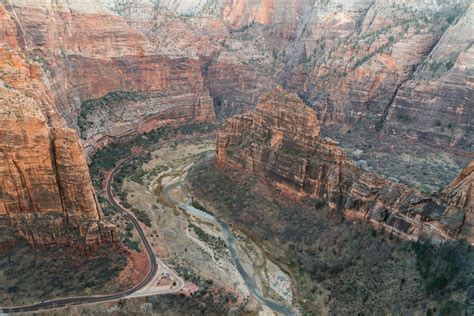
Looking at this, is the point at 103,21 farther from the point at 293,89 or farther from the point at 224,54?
the point at 293,89

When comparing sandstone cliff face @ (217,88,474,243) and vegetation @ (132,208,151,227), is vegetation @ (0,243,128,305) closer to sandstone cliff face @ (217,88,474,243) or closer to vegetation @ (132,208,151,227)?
vegetation @ (132,208,151,227)

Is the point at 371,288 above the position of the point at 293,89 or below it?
below

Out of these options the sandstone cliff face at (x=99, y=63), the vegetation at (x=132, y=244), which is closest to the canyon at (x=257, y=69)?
the sandstone cliff face at (x=99, y=63)

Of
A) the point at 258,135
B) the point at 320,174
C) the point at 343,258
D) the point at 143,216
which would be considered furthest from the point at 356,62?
the point at 143,216

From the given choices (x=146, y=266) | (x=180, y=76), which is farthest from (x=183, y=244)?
(x=180, y=76)

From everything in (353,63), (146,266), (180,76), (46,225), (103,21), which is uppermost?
(103,21)

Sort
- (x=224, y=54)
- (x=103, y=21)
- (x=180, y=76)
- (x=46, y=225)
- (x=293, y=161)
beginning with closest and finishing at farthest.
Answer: (x=46, y=225) < (x=293, y=161) < (x=103, y=21) < (x=180, y=76) < (x=224, y=54)

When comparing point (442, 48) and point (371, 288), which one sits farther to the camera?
point (442, 48)
